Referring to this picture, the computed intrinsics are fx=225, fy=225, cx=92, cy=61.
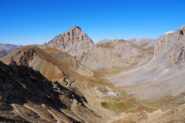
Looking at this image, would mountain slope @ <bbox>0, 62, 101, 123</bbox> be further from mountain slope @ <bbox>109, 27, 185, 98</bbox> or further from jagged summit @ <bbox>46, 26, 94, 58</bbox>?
jagged summit @ <bbox>46, 26, 94, 58</bbox>

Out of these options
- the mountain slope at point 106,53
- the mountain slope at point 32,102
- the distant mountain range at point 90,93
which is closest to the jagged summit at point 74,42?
the mountain slope at point 106,53

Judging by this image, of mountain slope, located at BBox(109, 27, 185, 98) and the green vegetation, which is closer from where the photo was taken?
the green vegetation

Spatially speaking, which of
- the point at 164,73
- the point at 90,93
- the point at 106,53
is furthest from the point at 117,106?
the point at 106,53

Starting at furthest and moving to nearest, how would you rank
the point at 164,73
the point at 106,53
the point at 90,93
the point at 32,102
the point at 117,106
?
1. the point at 106,53
2. the point at 164,73
3. the point at 90,93
4. the point at 117,106
5. the point at 32,102

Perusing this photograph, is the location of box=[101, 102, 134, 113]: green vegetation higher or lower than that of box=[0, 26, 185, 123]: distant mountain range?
lower

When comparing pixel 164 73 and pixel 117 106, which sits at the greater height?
pixel 164 73

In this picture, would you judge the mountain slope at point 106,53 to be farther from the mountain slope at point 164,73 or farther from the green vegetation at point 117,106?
the green vegetation at point 117,106

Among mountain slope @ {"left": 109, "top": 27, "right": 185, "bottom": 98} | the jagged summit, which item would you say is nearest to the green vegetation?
mountain slope @ {"left": 109, "top": 27, "right": 185, "bottom": 98}

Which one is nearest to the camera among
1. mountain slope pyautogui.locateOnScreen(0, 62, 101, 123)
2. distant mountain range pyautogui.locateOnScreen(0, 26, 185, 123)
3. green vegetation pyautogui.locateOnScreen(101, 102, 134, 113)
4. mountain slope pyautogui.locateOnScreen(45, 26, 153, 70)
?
mountain slope pyautogui.locateOnScreen(0, 62, 101, 123)

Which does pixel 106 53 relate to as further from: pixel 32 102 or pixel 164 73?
pixel 32 102
